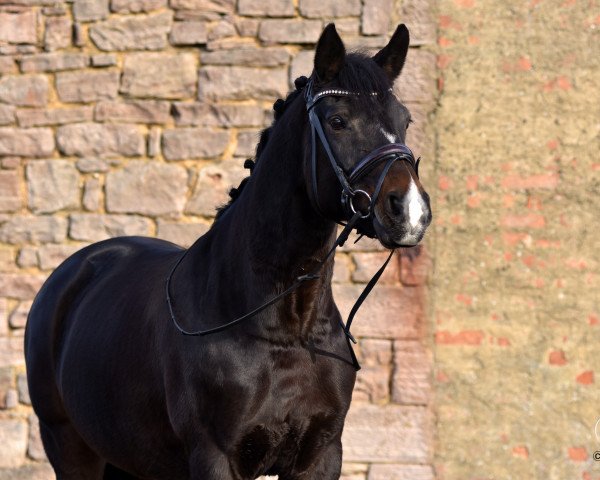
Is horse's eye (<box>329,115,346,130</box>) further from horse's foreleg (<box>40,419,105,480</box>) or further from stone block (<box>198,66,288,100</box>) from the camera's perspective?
stone block (<box>198,66,288,100</box>)

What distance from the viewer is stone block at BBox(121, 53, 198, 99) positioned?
689 centimetres

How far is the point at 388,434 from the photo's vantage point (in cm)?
665

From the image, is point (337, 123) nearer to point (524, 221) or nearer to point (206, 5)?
point (524, 221)

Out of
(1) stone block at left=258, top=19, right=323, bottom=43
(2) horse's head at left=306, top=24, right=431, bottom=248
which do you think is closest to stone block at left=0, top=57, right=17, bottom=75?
(1) stone block at left=258, top=19, right=323, bottom=43

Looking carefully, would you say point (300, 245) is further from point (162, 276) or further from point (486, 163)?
point (486, 163)

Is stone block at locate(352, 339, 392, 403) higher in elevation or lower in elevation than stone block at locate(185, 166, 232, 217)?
lower

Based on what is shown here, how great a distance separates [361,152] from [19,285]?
4.21 meters

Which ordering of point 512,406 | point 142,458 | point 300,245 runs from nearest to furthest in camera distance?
1. point 300,245
2. point 142,458
3. point 512,406

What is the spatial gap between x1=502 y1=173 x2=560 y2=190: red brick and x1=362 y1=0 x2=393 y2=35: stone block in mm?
1275

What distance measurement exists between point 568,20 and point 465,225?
4.85ft

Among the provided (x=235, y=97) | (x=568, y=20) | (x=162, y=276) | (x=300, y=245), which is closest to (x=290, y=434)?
(x=300, y=245)

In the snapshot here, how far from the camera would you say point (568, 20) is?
22.2ft

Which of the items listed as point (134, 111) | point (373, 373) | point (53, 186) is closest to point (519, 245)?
point (373, 373)

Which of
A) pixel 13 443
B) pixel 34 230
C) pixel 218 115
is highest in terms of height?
pixel 218 115
